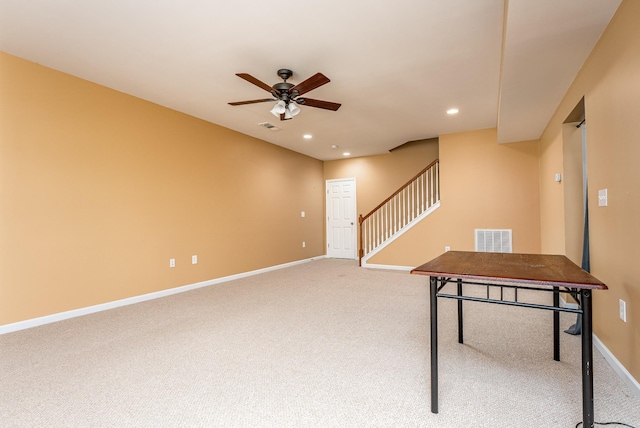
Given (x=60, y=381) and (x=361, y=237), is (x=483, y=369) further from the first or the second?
(x=361, y=237)

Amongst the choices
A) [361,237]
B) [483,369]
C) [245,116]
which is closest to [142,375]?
[483,369]

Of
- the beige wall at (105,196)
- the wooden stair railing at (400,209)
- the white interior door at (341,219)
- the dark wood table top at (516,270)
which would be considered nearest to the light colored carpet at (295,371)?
A: the beige wall at (105,196)

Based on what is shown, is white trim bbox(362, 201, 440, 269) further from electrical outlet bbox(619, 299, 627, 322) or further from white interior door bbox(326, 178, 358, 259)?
electrical outlet bbox(619, 299, 627, 322)

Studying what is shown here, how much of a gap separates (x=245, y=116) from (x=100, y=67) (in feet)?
6.28

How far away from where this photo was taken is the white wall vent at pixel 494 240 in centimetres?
545

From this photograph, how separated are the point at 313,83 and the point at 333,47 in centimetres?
40

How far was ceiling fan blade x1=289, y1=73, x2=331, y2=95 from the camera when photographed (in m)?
2.76

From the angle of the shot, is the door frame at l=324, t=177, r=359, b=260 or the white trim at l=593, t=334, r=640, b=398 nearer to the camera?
the white trim at l=593, t=334, r=640, b=398

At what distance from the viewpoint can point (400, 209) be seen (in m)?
6.55

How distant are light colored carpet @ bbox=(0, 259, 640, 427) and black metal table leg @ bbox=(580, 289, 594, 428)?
0.21m

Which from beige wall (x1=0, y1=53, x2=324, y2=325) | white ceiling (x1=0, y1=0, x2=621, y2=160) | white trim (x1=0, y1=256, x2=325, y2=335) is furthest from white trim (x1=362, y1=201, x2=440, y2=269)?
white trim (x1=0, y1=256, x2=325, y2=335)

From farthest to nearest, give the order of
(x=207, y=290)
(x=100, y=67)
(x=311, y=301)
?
(x=207, y=290)
(x=311, y=301)
(x=100, y=67)

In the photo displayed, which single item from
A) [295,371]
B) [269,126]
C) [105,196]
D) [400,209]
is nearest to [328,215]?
Answer: [400,209]

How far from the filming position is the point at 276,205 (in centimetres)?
660
